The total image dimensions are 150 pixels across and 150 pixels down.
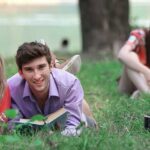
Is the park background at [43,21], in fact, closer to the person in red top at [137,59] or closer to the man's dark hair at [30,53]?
the person in red top at [137,59]

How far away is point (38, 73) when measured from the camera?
459cm

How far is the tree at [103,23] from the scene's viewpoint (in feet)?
37.2

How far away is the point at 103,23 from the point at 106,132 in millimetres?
7217

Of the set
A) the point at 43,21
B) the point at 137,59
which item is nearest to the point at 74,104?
→ the point at 137,59

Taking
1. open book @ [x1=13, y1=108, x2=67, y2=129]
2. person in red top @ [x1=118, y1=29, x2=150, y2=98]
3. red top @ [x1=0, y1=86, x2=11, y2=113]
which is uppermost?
red top @ [x1=0, y1=86, x2=11, y2=113]

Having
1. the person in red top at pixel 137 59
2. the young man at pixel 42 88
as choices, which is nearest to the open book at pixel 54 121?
the young man at pixel 42 88

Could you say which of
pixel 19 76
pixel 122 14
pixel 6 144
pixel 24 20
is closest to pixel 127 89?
pixel 19 76

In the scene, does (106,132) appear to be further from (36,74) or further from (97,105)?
(97,105)

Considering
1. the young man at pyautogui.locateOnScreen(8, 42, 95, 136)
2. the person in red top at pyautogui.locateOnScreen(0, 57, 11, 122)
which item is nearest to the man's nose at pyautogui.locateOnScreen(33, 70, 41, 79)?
the young man at pyautogui.locateOnScreen(8, 42, 95, 136)

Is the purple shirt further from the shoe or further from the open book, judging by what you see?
the shoe

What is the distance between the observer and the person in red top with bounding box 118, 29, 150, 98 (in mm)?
6699

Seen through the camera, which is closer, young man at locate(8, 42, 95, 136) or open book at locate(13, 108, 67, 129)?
open book at locate(13, 108, 67, 129)

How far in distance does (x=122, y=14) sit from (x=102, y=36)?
1.69 ft

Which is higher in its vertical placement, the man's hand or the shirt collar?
the shirt collar
